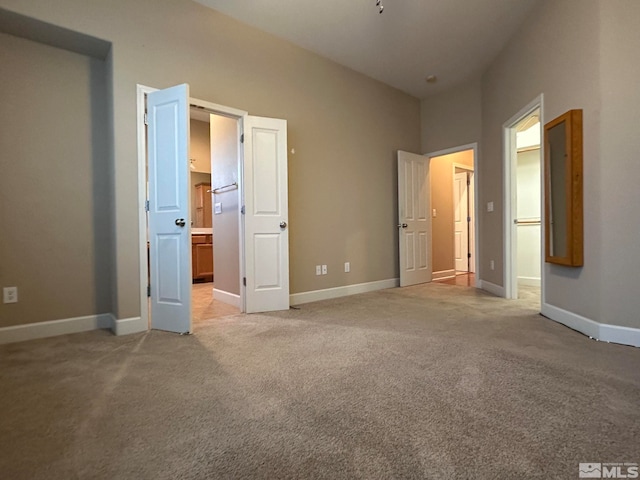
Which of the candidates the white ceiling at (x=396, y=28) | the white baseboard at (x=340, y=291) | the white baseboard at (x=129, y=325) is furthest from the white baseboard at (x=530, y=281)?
the white baseboard at (x=129, y=325)

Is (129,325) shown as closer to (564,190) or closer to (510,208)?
(564,190)

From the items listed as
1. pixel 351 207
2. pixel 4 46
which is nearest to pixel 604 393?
pixel 351 207

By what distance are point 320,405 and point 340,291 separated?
2817 millimetres

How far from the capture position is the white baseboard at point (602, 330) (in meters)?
2.35

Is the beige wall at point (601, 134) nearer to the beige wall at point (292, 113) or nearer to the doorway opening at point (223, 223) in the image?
the beige wall at point (292, 113)

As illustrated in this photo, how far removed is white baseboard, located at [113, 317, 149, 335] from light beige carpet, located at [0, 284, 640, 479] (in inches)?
6.7

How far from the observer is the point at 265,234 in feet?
11.7

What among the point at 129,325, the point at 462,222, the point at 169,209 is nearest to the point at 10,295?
the point at 129,325

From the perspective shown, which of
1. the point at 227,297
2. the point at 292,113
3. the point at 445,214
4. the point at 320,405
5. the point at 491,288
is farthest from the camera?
the point at 445,214

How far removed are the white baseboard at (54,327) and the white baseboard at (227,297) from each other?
127 cm

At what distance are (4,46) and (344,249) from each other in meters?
3.73

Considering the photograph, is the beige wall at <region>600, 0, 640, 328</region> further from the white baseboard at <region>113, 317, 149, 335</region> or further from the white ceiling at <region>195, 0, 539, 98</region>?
the white baseboard at <region>113, 317, 149, 335</region>

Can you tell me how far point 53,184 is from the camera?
2830 mm

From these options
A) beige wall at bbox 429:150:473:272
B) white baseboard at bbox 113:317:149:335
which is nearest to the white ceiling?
beige wall at bbox 429:150:473:272
